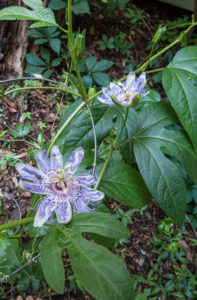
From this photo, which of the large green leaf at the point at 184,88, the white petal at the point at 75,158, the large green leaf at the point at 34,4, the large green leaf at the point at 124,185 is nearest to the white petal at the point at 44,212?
the white petal at the point at 75,158

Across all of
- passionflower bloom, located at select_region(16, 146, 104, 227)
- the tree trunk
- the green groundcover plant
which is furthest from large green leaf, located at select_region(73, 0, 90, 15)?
passionflower bloom, located at select_region(16, 146, 104, 227)

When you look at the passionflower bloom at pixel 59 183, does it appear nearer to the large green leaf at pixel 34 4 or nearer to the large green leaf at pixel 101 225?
the large green leaf at pixel 101 225

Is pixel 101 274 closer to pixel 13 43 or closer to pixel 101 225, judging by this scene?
pixel 101 225

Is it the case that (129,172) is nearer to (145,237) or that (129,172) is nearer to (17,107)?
(145,237)

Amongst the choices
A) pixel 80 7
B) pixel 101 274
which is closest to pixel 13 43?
pixel 80 7

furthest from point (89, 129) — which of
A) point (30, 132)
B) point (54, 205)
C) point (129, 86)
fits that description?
point (30, 132)

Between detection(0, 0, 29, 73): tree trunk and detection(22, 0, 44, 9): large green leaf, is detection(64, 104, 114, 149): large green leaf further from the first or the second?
detection(0, 0, 29, 73): tree trunk
